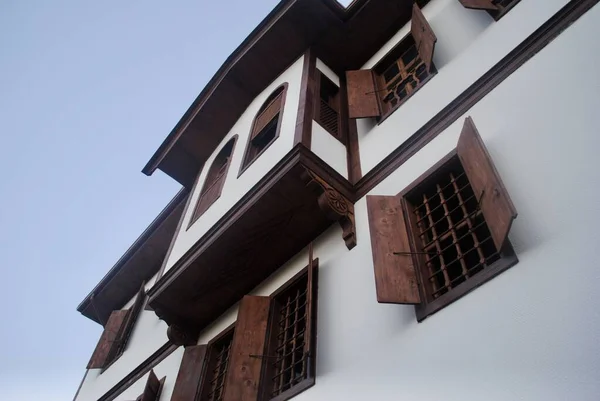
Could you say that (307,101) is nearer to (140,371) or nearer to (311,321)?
(311,321)

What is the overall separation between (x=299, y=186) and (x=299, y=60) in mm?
3112

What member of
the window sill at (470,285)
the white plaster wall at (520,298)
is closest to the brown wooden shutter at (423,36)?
the white plaster wall at (520,298)

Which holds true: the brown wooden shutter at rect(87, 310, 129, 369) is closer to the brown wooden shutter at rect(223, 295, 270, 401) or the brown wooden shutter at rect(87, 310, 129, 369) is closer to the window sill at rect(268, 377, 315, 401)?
the brown wooden shutter at rect(223, 295, 270, 401)

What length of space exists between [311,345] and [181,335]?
2.98 metres

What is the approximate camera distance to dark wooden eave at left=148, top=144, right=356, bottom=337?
17.0 ft

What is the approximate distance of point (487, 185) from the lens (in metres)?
3.45

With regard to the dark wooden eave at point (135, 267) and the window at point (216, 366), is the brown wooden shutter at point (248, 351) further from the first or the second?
the dark wooden eave at point (135, 267)

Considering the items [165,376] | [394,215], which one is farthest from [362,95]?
[165,376]

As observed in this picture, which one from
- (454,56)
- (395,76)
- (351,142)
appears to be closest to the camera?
(454,56)

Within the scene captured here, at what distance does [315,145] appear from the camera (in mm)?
5676

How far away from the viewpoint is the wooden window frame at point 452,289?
10.7 feet

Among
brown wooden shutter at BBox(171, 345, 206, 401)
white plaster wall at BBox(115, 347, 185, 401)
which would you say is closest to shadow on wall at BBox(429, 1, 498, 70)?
brown wooden shutter at BBox(171, 345, 206, 401)

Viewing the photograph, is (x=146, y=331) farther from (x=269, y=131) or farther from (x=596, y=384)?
(x=596, y=384)

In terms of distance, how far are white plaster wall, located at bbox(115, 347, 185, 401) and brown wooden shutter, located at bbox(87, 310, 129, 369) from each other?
1.73 metres
